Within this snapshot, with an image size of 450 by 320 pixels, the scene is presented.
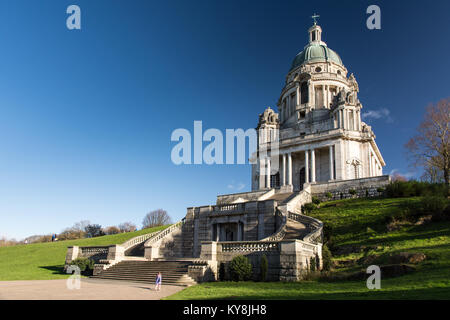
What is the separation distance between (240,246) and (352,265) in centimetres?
668

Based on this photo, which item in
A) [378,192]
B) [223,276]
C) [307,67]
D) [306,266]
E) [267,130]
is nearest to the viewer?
[306,266]

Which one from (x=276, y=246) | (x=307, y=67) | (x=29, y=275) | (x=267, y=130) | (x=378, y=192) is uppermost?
(x=307, y=67)

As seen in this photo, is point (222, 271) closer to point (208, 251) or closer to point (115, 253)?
point (208, 251)

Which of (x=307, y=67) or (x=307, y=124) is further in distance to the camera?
(x=307, y=67)

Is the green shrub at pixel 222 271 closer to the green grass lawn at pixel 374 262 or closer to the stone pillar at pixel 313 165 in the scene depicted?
the green grass lawn at pixel 374 262

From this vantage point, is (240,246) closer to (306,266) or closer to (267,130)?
(306,266)

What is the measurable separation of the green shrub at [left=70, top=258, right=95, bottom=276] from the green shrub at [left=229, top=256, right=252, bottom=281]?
12.3 metres

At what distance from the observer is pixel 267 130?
57750 millimetres

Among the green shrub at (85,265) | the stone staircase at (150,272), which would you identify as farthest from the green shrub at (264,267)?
the green shrub at (85,265)

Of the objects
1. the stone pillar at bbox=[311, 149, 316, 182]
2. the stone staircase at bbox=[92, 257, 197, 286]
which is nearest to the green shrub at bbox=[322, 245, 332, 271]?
the stone staircase at bbox=[92, 257, 197, 286]

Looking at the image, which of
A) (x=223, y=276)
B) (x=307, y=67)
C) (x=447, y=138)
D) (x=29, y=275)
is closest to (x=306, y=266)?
(x=223, y=276)

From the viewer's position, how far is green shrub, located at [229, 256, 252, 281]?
1841 centimetres

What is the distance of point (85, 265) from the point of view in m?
25.1

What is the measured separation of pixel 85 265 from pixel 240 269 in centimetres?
1353
